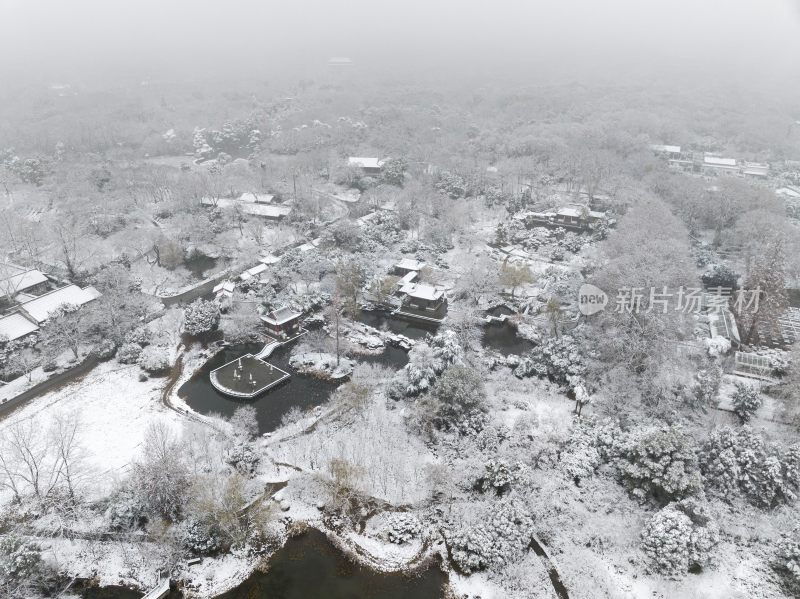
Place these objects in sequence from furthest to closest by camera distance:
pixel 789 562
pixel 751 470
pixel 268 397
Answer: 1. pixel 268 397
2. pixel 751 470
3. pixel 789 562

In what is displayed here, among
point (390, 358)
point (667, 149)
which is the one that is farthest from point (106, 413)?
point (667, 149)

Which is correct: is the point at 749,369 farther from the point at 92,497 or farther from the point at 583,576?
the point at 92,497

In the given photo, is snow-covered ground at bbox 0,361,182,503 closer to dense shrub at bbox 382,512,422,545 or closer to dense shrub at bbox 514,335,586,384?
dense shrub at bbox 382,512,422,545

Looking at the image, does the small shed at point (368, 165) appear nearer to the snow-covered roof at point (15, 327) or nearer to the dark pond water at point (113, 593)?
the snow-covered roof at point (15, 327)

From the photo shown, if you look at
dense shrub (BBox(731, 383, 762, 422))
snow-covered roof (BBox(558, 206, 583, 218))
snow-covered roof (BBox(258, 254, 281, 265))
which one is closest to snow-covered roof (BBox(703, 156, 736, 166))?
snow-covered roof (BBox(558, 206, 583, 218))

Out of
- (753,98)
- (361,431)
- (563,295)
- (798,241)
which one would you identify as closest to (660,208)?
(798,241)

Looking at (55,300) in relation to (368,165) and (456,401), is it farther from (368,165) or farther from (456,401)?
(368,165)

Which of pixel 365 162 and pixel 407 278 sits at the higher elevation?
pixel 365 162
